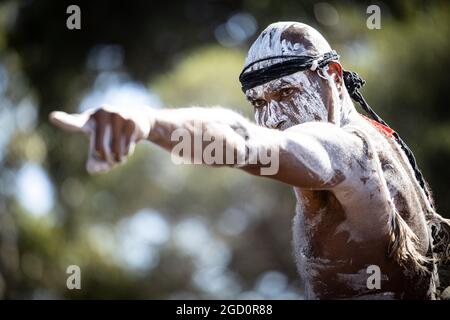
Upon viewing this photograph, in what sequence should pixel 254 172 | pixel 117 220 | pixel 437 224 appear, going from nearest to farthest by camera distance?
pixel 254 172, pixel 437 224, pixel 117 220

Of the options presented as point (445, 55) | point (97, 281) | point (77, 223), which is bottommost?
point (97, 281)

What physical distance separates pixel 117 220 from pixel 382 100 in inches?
277

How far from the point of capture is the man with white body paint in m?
2.59

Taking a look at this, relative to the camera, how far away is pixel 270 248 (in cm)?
1605

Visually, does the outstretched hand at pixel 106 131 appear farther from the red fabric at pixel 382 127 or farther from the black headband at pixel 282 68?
the red fabric at pixel 382 127

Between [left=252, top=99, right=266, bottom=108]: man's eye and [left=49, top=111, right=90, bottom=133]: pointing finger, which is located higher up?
[left=252, top=99, right=266, bottom=108]: man's eye

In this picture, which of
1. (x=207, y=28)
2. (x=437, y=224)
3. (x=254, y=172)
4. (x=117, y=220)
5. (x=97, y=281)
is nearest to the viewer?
(x=254, y=172)

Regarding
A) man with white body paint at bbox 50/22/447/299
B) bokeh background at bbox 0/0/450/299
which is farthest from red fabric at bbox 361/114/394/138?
bokeh background at bbox 0/0/450/299

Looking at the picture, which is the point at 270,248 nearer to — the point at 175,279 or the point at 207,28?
the point at 175,279

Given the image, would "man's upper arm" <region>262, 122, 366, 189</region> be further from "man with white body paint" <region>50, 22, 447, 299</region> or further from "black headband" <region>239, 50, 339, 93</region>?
"black headband" <region>239, 50, 339, 93</region>

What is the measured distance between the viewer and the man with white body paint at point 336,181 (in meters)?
2.59

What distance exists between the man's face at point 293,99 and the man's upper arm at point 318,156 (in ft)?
1.10

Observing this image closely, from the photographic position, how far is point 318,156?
2.54m

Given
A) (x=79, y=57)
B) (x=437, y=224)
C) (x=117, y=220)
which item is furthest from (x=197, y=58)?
(x=437, y=224)
